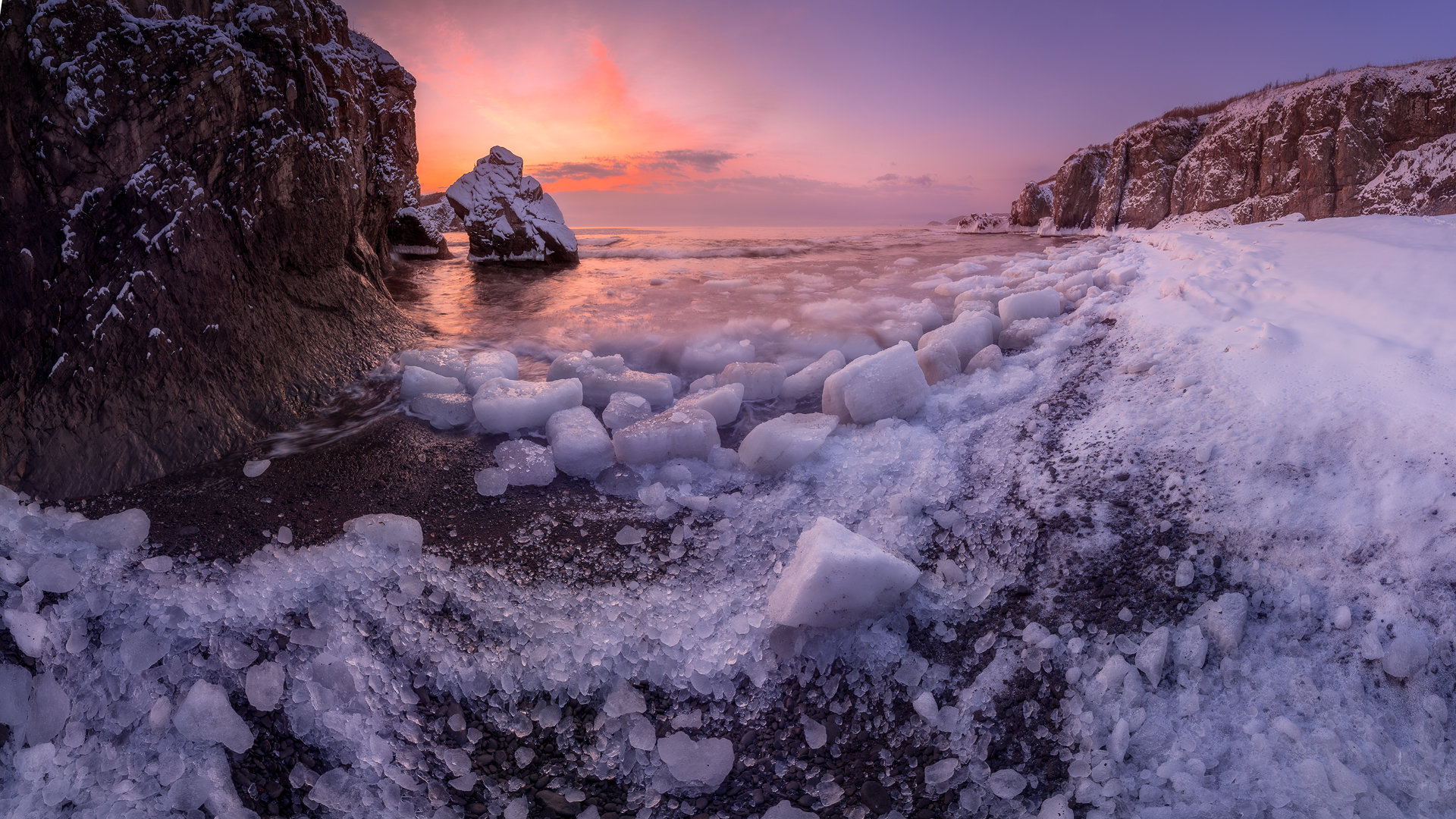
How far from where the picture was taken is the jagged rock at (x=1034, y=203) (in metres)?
13.8

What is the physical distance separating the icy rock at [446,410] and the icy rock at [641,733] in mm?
1315

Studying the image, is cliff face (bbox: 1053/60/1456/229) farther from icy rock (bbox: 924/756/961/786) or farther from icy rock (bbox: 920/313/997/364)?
icy rock (bbox: 924/756/961/786)

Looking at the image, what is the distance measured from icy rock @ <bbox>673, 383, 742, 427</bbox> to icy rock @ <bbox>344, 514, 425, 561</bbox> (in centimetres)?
86

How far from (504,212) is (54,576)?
597 cm

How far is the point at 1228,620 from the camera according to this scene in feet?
2.90

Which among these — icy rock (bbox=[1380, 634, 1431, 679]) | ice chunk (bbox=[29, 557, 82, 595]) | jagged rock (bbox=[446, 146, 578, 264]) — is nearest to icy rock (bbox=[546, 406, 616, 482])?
ice chunk (bbox=[29, 557, 82, 595])

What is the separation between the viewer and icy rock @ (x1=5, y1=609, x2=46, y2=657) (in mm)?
1006

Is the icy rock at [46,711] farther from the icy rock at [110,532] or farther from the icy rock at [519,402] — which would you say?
the icy rock at [519,402]

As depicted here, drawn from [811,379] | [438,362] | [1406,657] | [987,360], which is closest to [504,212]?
[438,362]

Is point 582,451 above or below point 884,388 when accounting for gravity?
below

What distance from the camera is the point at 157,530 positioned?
4.30ft

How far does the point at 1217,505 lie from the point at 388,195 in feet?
16.8

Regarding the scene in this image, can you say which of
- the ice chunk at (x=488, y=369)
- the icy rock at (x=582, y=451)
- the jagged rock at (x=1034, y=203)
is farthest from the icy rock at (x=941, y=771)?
the jagged rock at (x=1034, y=203)

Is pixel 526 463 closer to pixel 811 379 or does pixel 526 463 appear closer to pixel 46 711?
pixel 46 711
